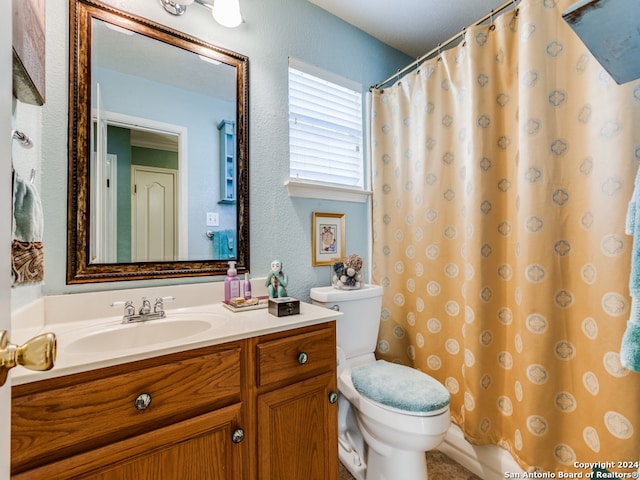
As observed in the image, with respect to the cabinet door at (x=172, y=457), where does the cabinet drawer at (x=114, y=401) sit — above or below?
above

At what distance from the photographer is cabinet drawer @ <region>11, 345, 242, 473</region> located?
0.65 metres

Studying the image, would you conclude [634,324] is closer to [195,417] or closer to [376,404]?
[376,404]

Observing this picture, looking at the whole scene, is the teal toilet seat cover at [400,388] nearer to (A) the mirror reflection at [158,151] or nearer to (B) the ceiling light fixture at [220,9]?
(A) the mirror reflection at [158,151]

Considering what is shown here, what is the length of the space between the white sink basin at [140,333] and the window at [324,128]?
2.94 ft

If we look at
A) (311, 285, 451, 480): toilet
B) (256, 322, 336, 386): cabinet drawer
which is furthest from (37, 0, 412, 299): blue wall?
(256, 322, 336, 386): cabinet drawer

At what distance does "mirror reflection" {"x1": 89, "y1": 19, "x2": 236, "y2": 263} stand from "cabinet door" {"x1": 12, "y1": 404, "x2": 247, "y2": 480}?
0.69 metres

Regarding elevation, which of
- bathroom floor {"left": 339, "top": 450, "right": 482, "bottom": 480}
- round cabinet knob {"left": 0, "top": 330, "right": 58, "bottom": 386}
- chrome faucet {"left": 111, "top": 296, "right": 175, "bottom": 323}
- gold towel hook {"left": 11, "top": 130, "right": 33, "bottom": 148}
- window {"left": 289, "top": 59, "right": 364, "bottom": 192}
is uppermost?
window {"left": 289, "top": 59, "right": 364, "bottom": 192}

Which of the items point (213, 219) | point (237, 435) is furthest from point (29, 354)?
point (213, 219)

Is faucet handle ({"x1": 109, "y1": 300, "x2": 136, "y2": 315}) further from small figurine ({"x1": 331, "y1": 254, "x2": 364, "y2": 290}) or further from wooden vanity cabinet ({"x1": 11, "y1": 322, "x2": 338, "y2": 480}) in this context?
small figurine ({"x1": 331, "y1": 254, "x2": 364, "y2": 290})

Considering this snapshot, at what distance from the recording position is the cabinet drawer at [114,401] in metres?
0.65

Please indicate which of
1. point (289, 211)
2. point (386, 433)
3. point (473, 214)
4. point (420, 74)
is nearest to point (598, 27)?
point (473, 214)

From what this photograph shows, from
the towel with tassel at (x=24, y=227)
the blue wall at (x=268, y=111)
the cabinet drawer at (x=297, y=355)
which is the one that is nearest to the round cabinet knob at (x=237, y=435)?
the cabinet drawer at (x=297, y=355)

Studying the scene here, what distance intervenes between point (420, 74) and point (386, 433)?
182cm

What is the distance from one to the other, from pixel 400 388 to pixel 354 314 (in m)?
0.43
